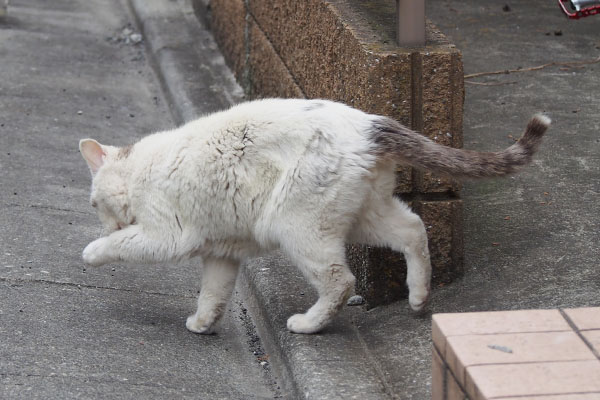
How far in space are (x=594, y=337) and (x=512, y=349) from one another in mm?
293

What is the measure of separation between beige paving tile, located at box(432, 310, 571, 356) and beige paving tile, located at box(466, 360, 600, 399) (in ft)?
0.71

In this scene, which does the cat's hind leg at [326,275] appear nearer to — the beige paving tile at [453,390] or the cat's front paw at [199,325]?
the cat's front paw at [199,325]

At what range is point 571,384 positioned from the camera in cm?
262

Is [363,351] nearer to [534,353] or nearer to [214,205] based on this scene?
[214,205]

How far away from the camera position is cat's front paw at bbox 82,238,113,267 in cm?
424

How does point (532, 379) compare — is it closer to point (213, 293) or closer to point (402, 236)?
point (402, 236)

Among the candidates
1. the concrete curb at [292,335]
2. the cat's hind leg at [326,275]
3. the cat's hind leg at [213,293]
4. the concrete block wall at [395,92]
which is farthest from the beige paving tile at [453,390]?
the cat's hind leg at [213,293]

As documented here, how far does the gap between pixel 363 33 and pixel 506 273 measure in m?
1.31

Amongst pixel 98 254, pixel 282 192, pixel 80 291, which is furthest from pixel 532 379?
pixel 80 291

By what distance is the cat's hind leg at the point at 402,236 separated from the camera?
3961mm

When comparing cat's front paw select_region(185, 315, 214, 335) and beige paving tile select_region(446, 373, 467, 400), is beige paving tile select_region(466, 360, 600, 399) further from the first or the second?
cat's front paw select_region(185, 315, 214, 335)

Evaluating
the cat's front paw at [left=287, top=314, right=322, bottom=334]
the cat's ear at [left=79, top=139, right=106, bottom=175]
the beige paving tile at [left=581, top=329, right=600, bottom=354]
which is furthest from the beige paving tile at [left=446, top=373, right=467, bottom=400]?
the cat's ear at [left=79, top=139, right=106, bottom=175]

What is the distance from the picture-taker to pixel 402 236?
397cm

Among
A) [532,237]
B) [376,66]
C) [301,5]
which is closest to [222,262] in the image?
[376,66]
